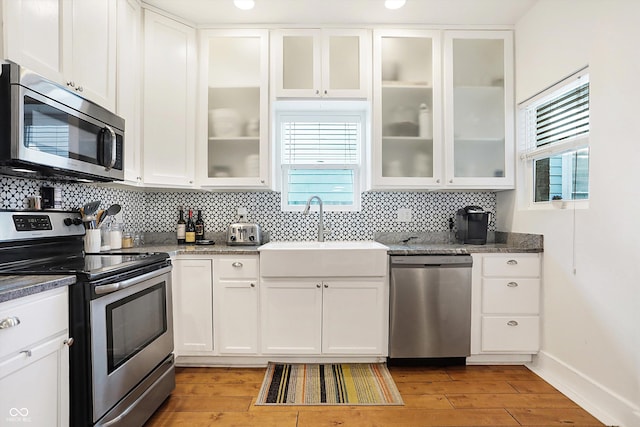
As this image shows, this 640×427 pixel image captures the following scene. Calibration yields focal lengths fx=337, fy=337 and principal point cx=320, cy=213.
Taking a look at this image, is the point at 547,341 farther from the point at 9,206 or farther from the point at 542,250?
the point at 9,206

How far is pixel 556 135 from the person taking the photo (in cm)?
233

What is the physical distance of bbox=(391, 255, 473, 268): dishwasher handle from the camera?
2375 mm

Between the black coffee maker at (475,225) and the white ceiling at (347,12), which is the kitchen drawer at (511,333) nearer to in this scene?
the black coffee maker at (475,225)

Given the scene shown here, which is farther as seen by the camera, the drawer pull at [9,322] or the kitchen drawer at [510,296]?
the kitchen drawer at [510,296]

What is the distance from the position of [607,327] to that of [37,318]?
2.65m

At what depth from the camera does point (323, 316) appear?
7.84 ft

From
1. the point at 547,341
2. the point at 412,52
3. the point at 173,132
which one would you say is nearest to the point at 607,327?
the point at 547,341

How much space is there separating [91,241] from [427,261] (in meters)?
2.20

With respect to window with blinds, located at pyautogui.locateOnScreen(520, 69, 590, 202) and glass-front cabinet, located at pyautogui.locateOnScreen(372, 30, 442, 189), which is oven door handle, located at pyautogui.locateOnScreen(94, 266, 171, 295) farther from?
window with blinds, located at pyautogui.locateOnScreen(520, 69, 590, 202)

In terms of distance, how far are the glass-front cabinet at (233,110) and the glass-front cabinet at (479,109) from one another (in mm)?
1448

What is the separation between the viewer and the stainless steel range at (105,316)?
133cm

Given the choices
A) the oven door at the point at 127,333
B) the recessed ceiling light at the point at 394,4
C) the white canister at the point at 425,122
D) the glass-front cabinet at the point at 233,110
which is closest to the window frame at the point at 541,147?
the white canister at the point at 425,122

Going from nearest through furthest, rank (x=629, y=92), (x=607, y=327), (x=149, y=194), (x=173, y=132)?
1. (x=629, y=92)
2. (x=607, y=327)
3. (x=173, y=132)
4. (x=149, y=194)

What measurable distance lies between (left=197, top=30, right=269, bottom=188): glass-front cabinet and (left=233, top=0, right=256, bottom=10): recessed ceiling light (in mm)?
225
